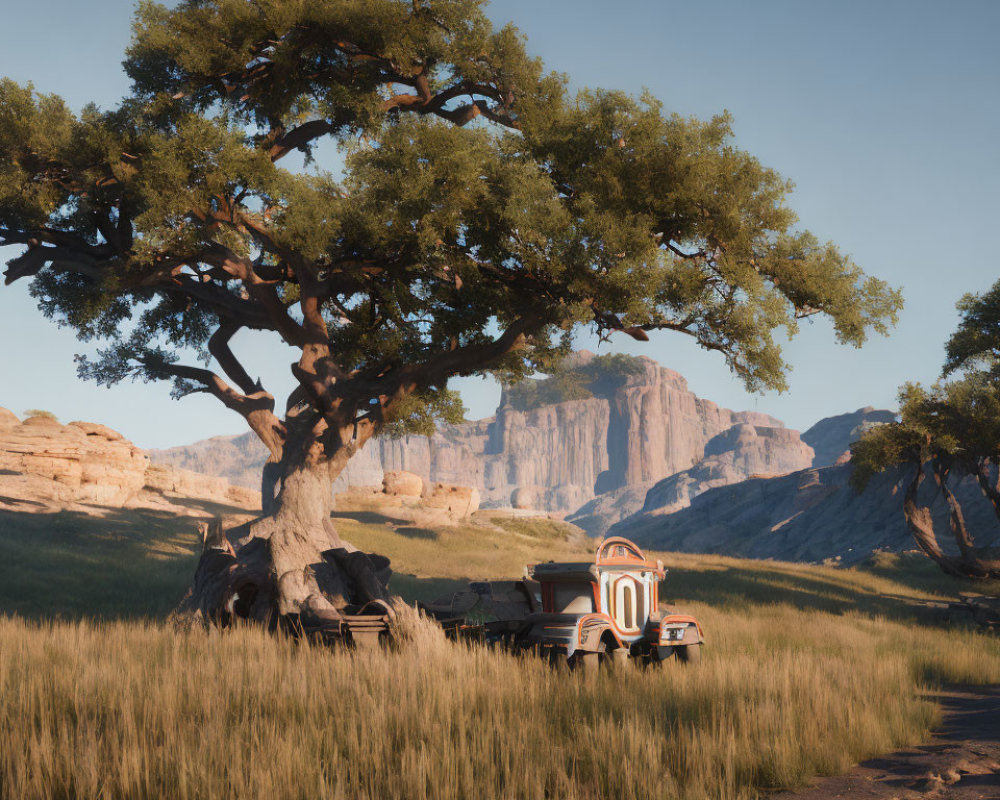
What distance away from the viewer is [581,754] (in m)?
6.44

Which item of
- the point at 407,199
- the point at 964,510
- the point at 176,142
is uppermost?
the point at 176,142

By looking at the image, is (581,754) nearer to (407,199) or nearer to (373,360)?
(407,199)

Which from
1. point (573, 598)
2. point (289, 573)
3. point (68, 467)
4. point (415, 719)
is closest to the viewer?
point (415, 719)

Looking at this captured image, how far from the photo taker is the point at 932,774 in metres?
6.78

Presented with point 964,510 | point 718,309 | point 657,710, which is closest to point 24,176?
point 718,309

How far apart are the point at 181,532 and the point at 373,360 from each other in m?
20.1

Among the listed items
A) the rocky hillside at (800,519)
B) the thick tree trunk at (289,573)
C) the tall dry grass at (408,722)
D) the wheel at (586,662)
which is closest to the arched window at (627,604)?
the wheel at (586,662)

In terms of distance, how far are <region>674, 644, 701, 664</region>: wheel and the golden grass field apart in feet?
1.11

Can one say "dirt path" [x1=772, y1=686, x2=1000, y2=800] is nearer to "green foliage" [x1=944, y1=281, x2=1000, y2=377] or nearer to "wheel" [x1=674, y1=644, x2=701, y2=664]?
"wheel" [x1=674, y1=644, x2=701, y2=664]

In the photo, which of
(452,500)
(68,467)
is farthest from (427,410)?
(452,500)

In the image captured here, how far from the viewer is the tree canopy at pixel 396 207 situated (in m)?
15.7

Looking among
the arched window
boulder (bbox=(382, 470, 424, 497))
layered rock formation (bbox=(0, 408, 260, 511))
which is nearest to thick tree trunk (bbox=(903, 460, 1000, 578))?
the arched window

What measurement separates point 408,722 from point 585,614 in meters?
4.74

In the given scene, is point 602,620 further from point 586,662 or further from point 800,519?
point 800,519
